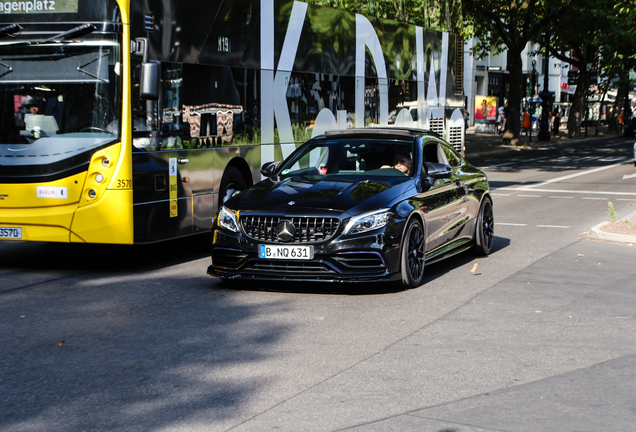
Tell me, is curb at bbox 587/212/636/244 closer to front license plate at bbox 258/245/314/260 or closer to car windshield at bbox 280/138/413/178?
car windshield at bbox 280/138/413/178

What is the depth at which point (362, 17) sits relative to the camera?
14219 mm

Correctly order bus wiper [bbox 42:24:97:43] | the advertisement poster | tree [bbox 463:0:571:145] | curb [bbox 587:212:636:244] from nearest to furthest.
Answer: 1. bus wiper [bbox 42:24:97:43]
2. curb [bbox 587:212:636:244]
3. tree [bbox 463:0:571:145]
4. the advertisement poster

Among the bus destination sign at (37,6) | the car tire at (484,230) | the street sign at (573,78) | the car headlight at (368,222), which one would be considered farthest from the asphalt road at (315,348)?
the street sign at (573,78)

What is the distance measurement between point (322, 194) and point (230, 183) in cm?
307

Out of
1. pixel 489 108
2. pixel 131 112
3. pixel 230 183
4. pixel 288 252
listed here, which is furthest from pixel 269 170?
pixel 489 108

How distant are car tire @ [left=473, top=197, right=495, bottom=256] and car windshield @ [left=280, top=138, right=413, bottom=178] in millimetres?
1736

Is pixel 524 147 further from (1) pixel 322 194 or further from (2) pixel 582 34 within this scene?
(1) pixel 322 194

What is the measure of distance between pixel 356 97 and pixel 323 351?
8761 mm

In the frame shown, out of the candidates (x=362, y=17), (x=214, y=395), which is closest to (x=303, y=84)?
(x=362, y=17)

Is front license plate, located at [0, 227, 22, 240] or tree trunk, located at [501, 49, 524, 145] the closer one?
front license plate, located at [0, 227, 22, 240]

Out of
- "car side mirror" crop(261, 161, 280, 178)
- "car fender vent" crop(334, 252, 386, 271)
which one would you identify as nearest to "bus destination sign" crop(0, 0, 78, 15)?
"car side mirror" crop(261, 161, 280, 178)

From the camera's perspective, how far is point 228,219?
26.0 ft

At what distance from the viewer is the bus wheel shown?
10.6 metres

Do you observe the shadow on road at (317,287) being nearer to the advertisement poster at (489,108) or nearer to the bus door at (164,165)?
the bus door at (164,165)
